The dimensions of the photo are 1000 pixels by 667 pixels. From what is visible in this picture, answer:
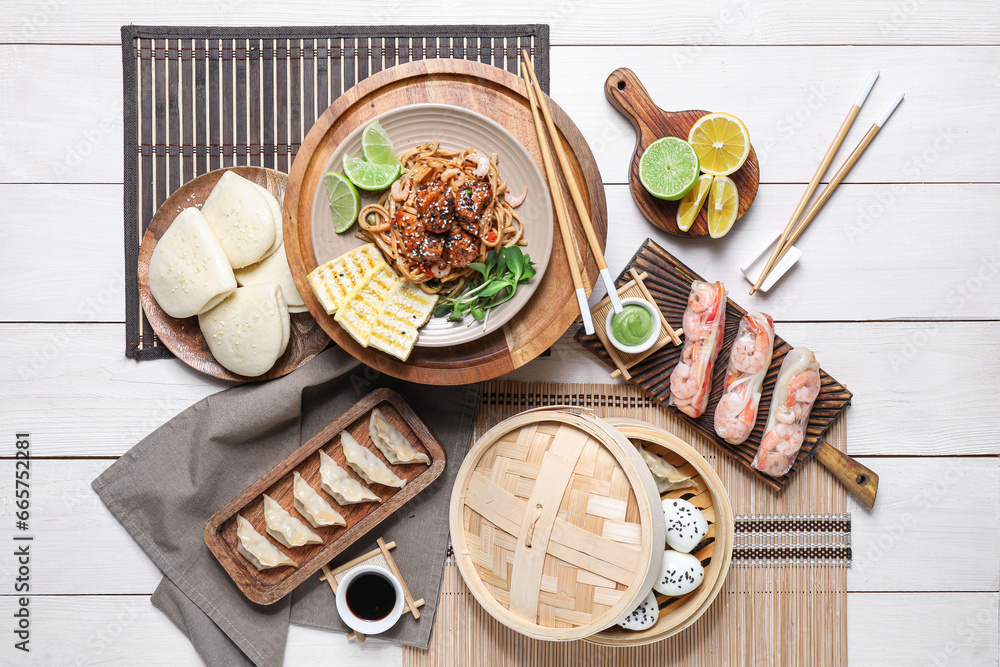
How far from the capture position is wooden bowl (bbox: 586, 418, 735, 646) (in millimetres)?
2479

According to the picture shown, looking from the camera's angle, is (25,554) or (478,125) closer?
(478,125)

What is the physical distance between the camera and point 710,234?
8.73ft

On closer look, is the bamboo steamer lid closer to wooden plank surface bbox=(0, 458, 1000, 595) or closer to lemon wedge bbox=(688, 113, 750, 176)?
wooden plank surface bbox=(0, 458, 1000, 595)

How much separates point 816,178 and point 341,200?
2080 mm

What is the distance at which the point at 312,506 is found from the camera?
101 inches

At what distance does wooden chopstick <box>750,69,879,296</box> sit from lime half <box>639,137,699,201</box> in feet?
1.67

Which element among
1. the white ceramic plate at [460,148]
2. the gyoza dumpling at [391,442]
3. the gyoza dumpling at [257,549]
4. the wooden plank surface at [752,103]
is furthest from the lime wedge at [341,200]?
the gyoza dumpling at [257,549]

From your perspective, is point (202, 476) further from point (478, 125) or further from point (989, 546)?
point (989, 546)

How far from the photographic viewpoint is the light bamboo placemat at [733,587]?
108 inches

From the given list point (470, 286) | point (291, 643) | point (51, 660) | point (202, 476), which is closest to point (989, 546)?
point (470, 286)

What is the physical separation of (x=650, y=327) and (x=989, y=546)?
193 cm

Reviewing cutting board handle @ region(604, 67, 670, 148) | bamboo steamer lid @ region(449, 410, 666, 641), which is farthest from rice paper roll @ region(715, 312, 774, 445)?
cutting board handle @ region(604, 67, 670, 148)

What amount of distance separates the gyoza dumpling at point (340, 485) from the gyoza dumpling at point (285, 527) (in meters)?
0.19

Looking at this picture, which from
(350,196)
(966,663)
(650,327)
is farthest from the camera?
(966,663)
